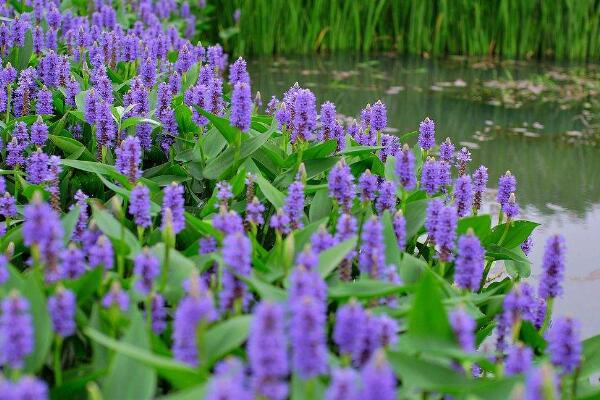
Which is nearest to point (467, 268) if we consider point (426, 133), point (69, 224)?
point (69, 224)

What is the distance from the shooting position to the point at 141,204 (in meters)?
2.36

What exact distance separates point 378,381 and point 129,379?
582 millimetres

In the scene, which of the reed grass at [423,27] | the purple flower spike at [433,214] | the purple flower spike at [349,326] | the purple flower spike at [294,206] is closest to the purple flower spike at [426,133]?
the purple flower spike at [433,214]

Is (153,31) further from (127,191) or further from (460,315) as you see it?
(460,315)

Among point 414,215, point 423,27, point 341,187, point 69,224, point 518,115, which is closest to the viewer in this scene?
point 69,224

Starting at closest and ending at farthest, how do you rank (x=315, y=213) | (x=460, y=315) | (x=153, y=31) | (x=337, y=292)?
(x=460, y=315)
(x=337, y=292)
(x=315, y=213)
(x=153, y=31)

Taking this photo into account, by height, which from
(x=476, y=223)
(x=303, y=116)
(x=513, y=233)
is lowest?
(x=513, y=233)

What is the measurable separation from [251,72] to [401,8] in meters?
1.98

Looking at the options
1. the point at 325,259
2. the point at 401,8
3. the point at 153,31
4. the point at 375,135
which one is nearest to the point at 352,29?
the point at 401,8

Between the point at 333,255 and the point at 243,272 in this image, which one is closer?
Result: the point at 243,272

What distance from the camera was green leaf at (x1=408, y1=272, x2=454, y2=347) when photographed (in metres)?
1.95

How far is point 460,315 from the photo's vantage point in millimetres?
1801

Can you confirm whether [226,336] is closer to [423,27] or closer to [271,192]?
[271,192]

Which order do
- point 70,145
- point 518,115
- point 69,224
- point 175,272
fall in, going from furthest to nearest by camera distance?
point 518,115 → point 70,145 → point 69,224 → point 175,272
